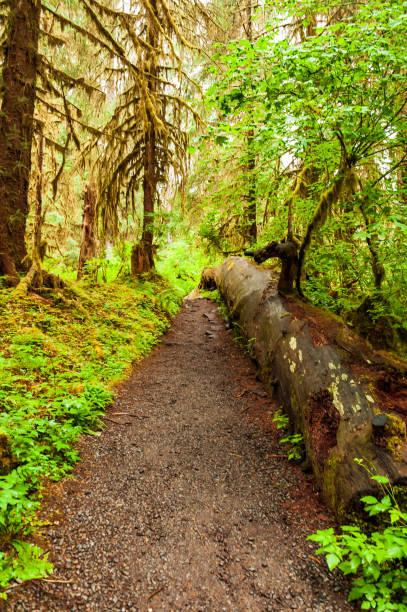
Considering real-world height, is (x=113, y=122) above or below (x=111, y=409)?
above

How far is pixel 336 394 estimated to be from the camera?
10.2 feet

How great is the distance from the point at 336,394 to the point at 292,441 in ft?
2.46

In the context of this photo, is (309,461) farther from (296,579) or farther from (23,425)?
(23,425)

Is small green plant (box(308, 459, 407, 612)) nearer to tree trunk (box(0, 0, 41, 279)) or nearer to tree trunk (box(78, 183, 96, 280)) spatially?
tree trunk (box(0, 0, 41, 279))

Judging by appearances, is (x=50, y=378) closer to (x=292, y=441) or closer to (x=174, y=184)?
(x=292, y=441)

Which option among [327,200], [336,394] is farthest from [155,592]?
[327,200]

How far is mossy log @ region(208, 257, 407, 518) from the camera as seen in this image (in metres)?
2.41

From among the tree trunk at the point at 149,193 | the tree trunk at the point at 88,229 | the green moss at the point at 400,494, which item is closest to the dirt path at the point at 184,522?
the green moss at the point at 400,494

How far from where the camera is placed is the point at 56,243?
11.6m

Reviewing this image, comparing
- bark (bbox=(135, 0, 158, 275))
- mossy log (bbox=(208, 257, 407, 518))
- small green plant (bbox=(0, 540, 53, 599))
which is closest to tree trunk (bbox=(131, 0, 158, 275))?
bark (bbox=(135, 0, 158, 275))

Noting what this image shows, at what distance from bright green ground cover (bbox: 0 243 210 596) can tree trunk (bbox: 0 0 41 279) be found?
4.52 feet

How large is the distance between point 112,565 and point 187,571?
1.63 ft

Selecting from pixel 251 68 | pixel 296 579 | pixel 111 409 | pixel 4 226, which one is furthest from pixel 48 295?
pixel 296 579

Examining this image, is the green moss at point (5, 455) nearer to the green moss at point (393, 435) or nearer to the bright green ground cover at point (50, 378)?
the bright green ground cover at point (50, 378)
